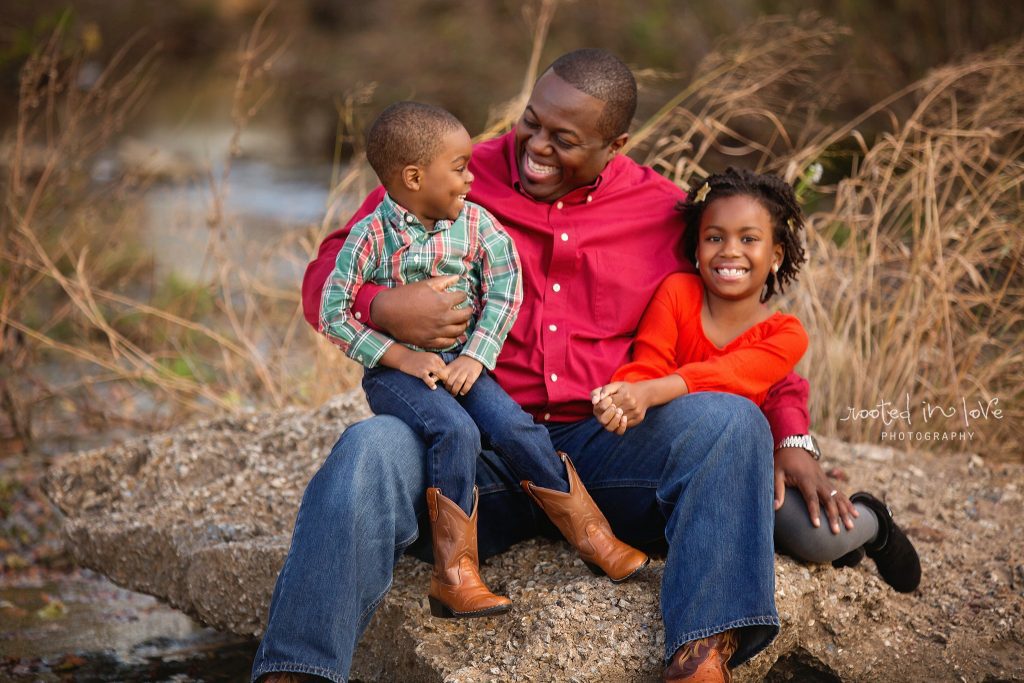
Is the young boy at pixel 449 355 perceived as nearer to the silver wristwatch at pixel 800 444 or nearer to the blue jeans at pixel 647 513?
the blue jeans at pixel 647 513

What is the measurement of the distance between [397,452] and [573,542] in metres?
0.45

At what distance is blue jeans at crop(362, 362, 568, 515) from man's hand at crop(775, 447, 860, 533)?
0.55 metres

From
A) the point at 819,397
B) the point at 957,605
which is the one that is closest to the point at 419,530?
the point at 957,605

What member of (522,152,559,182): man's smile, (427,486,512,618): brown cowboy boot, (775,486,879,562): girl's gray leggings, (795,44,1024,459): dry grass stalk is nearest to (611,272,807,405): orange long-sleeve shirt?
(775,486,879,562): girl's gray leggings

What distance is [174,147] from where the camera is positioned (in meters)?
11.0

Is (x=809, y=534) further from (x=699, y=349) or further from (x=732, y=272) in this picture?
(x=732, y=272)

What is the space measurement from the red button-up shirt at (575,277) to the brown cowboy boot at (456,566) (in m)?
0.44

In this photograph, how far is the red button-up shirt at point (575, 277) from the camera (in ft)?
9.11

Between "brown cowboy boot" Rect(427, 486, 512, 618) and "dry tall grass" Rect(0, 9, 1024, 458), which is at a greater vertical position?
"dry tall grass" Rect(0, 9, 1024, 458)

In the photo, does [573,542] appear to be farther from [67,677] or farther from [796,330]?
[67,677]

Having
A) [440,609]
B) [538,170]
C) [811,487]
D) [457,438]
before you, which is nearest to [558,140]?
[538,170]

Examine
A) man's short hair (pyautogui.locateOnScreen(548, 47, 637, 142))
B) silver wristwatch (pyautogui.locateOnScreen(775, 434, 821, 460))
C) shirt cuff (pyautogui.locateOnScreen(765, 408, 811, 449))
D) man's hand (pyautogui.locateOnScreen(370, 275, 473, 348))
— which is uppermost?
man's short hair (pyautogui.locateOnScreen(548, 47, 637, 142))

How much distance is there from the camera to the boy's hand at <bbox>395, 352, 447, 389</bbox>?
100 inches

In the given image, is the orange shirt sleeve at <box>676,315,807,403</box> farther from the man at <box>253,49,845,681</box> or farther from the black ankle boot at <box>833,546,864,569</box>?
the black ankle boot at <box>833,546,864,569</box>
